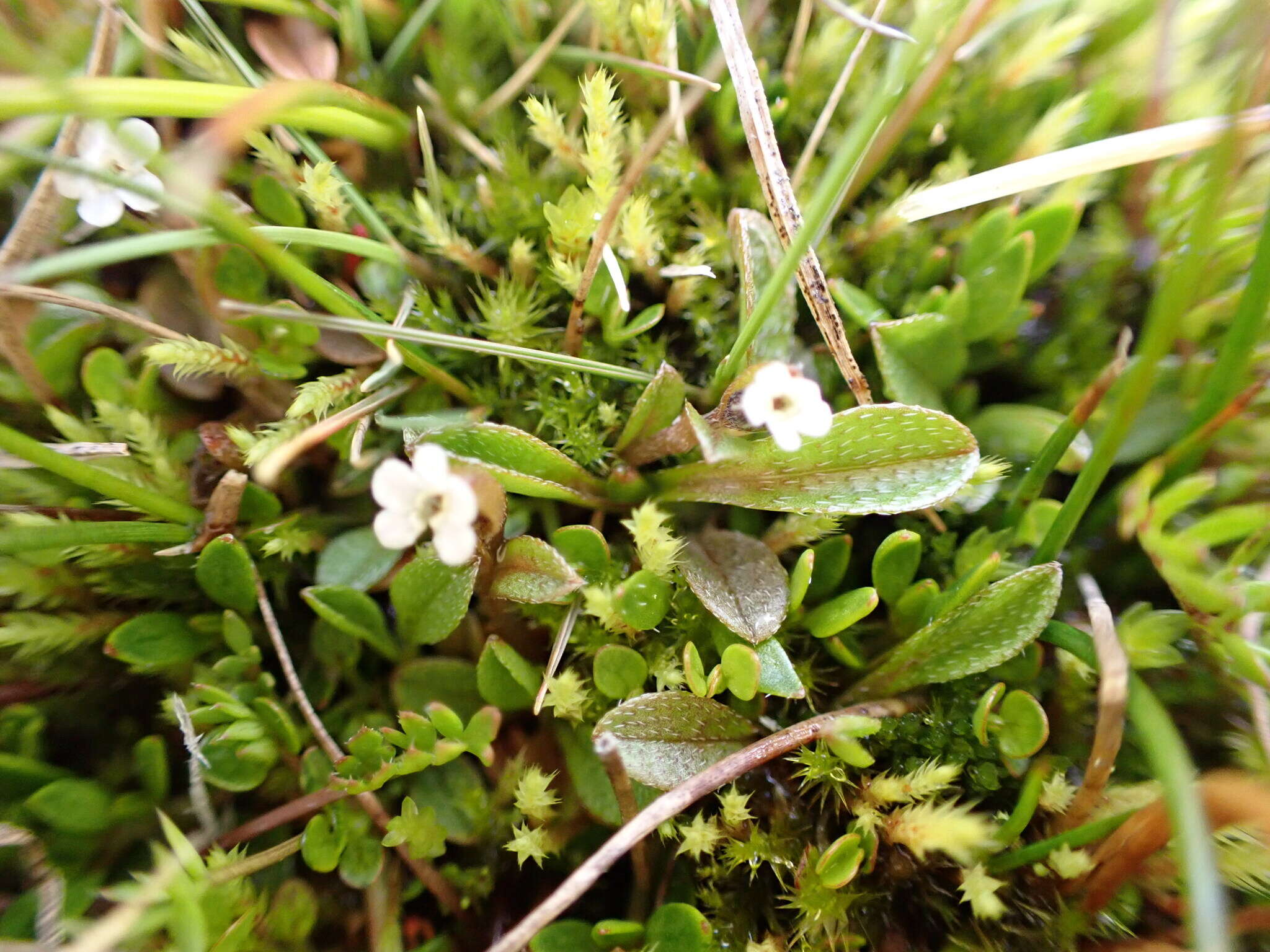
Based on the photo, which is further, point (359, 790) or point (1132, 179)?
point (1132, 179)

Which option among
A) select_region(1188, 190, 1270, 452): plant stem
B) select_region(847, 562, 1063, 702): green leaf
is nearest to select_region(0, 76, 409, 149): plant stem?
select_region(847, 562, 1063, 702): green leaf

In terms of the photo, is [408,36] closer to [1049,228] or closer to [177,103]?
[177,103]

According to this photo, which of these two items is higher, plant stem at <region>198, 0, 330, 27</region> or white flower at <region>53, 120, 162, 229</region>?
plant stem at <region>198, 0, 330, 27</region>

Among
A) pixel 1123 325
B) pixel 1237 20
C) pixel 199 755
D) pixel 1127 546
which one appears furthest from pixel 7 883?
pixel 1237 20

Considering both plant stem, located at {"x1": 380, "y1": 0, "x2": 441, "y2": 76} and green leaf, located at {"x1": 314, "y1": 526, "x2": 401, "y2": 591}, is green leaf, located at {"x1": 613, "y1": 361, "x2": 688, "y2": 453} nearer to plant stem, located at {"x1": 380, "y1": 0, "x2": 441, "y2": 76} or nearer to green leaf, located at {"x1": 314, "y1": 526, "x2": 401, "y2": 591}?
green leaf, located at {"x1": 314, "y1": 526, "x2": 401, "y2": 591}

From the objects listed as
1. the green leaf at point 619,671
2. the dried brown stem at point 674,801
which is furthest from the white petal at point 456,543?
the dried brown stem at point 674,801

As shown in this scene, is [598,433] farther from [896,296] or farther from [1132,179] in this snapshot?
[1132,179]
